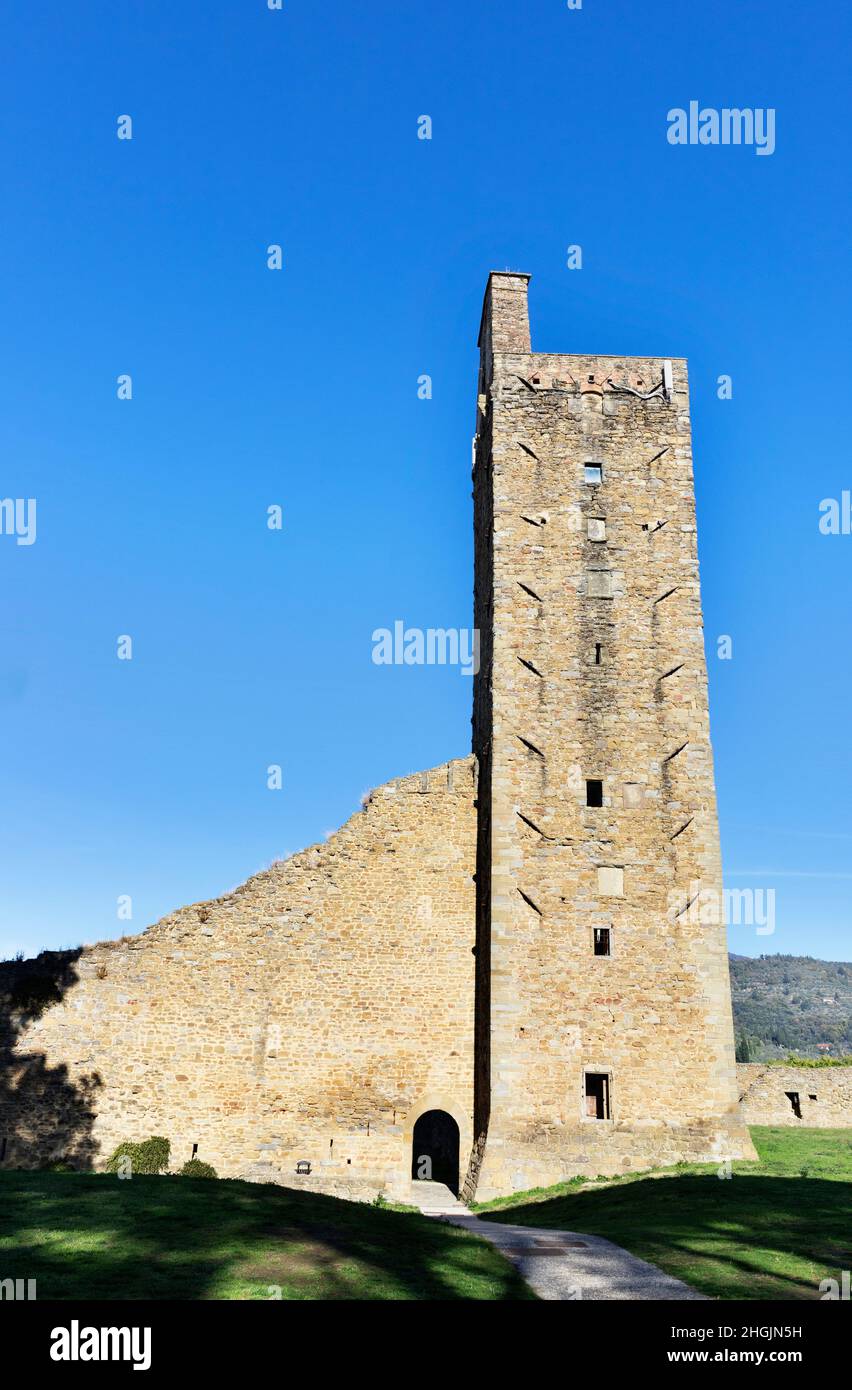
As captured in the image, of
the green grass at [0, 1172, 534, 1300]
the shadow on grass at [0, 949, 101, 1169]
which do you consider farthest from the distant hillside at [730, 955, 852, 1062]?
the green grass at [0, 1172, 534, 1300]

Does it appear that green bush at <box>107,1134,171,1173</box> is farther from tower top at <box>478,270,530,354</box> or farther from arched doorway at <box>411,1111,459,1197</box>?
tower top at <box>478,270,530,354</box>

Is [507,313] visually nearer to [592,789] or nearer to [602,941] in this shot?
[592,789]

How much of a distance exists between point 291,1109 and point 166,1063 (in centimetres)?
289

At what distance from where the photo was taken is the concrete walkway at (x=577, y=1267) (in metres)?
9.09

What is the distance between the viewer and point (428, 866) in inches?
920

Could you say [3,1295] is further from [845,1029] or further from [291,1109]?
[845,1029]

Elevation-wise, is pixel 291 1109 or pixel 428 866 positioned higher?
pixel 428 866

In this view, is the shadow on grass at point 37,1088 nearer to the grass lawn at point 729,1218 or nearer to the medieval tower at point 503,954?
the medieval tower at point 503,954

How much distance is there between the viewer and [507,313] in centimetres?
2650

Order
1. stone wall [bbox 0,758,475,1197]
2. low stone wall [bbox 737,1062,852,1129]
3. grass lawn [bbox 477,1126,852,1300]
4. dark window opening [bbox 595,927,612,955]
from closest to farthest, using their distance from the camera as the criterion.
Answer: grass lawn [bbox 477,1126,852,1300]
stone wall [bbox 0,758,475,1197]
dark window opening [bbox 595,927,612,955]
low stone wall [bbox 737,1062,852,1129]

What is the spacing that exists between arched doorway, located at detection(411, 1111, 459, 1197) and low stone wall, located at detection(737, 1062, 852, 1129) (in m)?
8.96

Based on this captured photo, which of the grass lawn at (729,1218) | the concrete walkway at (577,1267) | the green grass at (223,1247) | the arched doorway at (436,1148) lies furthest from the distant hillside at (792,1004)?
the green grass at (223,1247)

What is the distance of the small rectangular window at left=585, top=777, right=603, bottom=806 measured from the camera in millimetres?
22250
